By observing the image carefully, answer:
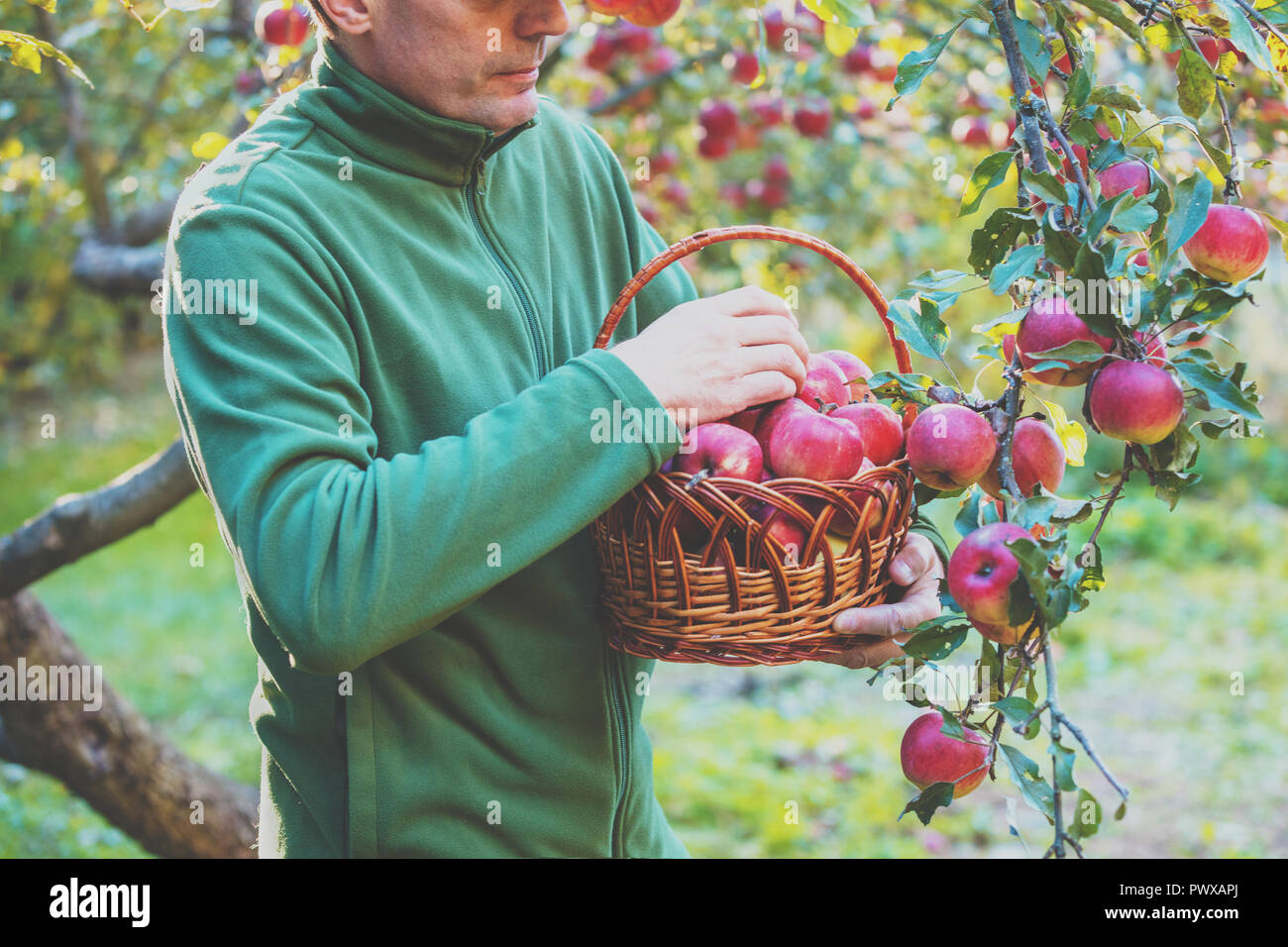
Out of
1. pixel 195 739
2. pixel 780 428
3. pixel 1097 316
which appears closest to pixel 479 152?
pixel 780 428

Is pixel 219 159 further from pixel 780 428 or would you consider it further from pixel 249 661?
pixel 249 661

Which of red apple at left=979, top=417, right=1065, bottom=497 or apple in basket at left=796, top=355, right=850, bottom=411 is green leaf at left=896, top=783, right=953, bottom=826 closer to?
red apple at left=979, top=417, right=1065, bottom=497

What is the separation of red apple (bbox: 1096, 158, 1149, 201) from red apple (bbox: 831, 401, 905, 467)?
29 centimetres

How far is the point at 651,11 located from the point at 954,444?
72 cm

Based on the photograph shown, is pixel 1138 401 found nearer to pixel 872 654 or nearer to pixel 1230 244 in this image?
pixel 1230 244

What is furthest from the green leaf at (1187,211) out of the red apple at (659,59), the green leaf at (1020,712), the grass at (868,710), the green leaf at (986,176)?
the red apple at (659,59)

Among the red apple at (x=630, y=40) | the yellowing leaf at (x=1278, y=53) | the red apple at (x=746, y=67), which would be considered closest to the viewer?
the yellowing leaf at (x=1278, y=53)

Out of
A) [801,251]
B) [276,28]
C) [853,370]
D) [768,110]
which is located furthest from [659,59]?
[853,370]

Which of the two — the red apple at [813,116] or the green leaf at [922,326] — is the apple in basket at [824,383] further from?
the red apple at [813,116]

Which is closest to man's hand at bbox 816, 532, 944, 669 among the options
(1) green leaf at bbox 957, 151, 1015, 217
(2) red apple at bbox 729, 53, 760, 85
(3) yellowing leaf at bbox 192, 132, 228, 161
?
(1) green leaf at bbox 957, 151, 1015, 217

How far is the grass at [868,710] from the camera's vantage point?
315 cm

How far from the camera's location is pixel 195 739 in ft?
12.9

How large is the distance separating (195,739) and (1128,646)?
3503mm

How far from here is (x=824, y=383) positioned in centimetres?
125
